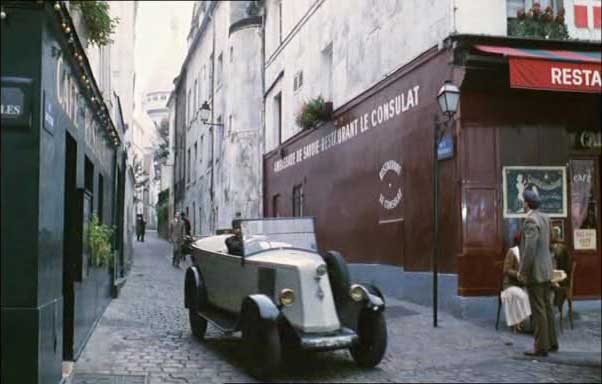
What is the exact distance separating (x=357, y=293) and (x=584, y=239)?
5.31 meters

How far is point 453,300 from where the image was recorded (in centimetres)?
974

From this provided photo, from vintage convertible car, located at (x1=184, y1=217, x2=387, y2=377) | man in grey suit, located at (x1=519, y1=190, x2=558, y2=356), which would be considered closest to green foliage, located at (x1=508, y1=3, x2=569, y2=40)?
man in grey suit, located at (x1=519, y1=190, x2=558, y2=356)

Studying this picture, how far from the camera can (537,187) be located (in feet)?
32.9

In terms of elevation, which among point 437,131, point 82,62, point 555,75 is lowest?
point 437,131

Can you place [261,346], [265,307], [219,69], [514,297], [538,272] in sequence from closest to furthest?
1. [261,346]
2. [265,307]
3. [538,272]
4. [514,297]
5. [219,69]

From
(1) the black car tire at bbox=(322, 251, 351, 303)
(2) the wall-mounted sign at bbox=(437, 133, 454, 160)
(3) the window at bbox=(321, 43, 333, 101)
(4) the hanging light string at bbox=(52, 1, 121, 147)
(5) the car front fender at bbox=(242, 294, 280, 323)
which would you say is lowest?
(5) the car front fender at bbox=(242, 294, 280, 323)

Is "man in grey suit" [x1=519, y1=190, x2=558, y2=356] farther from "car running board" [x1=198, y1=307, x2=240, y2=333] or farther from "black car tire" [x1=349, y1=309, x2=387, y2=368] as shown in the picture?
"car running board" [x1=198, y1=307, x2=240, y2=333]

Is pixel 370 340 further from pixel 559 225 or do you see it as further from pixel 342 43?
pixel 342 43

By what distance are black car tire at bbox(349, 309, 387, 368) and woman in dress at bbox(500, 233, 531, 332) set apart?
2729 millimetres

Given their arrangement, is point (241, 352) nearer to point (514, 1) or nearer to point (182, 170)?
point (514, 1)

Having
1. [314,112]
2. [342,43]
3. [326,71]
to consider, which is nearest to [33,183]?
[342,43]

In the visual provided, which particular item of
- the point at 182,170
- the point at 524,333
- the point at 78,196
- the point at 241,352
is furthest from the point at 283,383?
the point at 182,170

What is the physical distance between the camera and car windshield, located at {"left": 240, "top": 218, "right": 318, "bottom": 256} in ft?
24.3

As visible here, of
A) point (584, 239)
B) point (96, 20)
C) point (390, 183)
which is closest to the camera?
point (96, 20)
